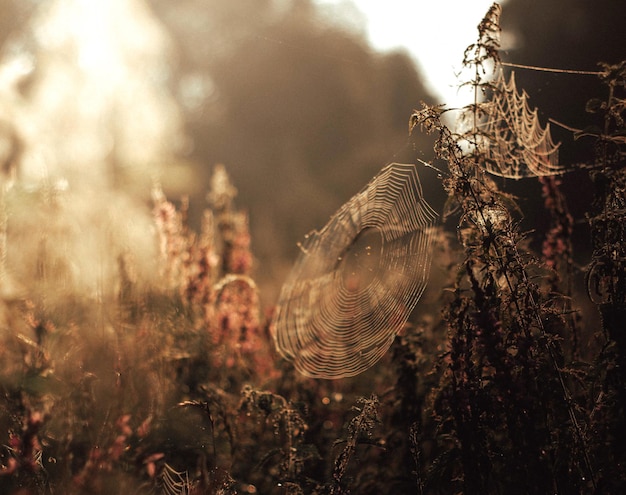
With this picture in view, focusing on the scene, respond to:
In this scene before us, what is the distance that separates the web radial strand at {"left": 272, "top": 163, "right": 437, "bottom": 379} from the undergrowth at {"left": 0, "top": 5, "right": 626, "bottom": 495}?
0.12 m

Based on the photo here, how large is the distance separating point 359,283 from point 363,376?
2.08 feet

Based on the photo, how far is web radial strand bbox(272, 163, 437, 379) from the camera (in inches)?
88.4

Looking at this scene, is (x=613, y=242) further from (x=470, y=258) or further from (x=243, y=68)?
(x=243, y=68)

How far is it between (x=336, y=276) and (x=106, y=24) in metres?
2.78

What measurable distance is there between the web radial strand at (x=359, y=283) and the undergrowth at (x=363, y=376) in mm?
123

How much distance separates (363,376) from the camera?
3.00 metres

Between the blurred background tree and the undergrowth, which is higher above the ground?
→ the blurred background tree

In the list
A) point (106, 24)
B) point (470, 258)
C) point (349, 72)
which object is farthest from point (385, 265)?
point (349, 72)

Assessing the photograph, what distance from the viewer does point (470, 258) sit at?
158 centimetres

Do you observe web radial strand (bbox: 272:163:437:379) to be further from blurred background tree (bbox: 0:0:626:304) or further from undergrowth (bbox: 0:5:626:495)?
blurred background tree (bbox: 0:0:626:304)

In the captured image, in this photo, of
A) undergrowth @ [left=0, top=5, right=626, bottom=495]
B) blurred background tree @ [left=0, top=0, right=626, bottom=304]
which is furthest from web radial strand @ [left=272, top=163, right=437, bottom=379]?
blurred background tree @ [left=0, top=0, right=626, bottom=304]

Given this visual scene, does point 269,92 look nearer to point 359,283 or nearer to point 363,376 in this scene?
point 359,283

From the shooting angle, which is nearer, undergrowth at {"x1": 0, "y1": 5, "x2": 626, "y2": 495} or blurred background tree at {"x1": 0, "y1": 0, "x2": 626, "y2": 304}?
undergrowth at {"x1": 0, "y1": 5, "x2": 626, "y2": 495}

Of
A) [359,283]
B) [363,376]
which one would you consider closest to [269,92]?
[359,283]
